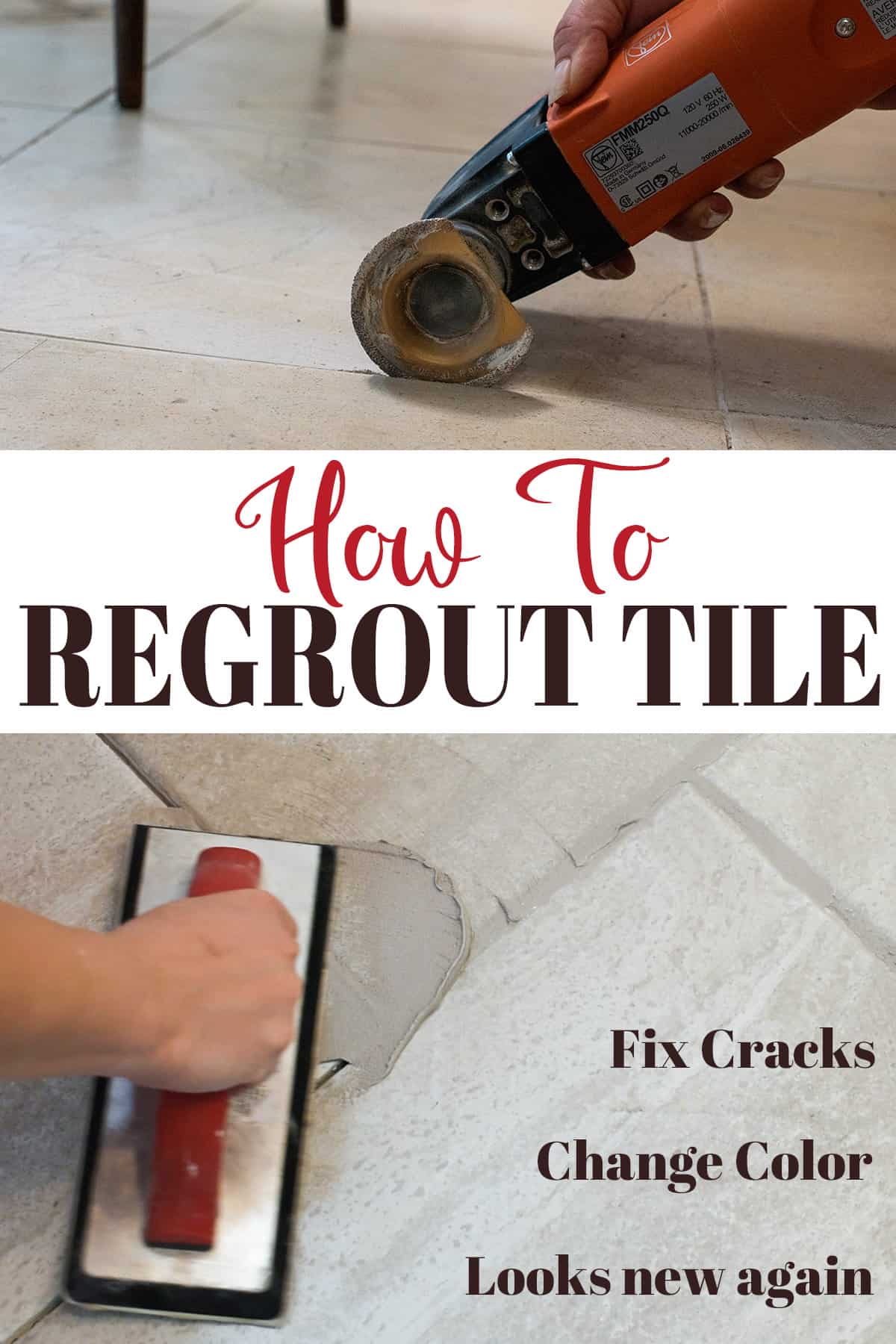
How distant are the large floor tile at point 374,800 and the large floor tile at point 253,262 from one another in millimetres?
606

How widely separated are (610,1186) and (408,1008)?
20cm

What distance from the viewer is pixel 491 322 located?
1419 mm

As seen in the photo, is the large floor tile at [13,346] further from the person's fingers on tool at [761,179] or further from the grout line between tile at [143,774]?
the person's fingers on tool at [761,179]

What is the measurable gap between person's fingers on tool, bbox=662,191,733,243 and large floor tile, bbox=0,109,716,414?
0.64 feet

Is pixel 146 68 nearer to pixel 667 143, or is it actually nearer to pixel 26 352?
pixel 26 352

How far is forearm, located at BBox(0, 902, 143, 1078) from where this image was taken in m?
0.71

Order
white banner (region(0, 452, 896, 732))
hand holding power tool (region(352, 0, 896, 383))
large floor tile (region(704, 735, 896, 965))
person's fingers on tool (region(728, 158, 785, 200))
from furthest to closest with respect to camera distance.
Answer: person's fingers on tool (region(728, 158, 785, 200)) < hand holding power tool (region(352, 0, 896, 383)) < white banner (region(0, 452, 896, 732)) < large floor tile (region(704, 735, 896, 965))

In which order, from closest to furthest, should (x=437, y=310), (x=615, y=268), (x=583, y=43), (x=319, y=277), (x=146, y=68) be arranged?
(x=583, y=43) < (x=437, y=310) < (x=615, y=268) < (x=319, y=277) < (x=146, y=68)

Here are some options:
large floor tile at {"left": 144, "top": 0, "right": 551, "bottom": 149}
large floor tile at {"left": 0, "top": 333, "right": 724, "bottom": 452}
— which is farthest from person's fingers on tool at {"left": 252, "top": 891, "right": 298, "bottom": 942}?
large floor tile at {"left": 144, "top": 0, "right": 551, "bottom": 149}

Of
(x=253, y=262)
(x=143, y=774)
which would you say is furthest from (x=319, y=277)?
(x=143, y=774)

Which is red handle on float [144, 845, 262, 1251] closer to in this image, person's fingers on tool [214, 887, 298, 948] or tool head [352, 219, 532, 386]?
person's fingers on tool [214, 887, 298, 948]

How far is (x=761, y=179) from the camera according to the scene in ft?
4.61

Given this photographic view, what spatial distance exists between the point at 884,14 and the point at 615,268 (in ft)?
1.46

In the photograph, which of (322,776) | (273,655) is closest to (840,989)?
(322,776)
